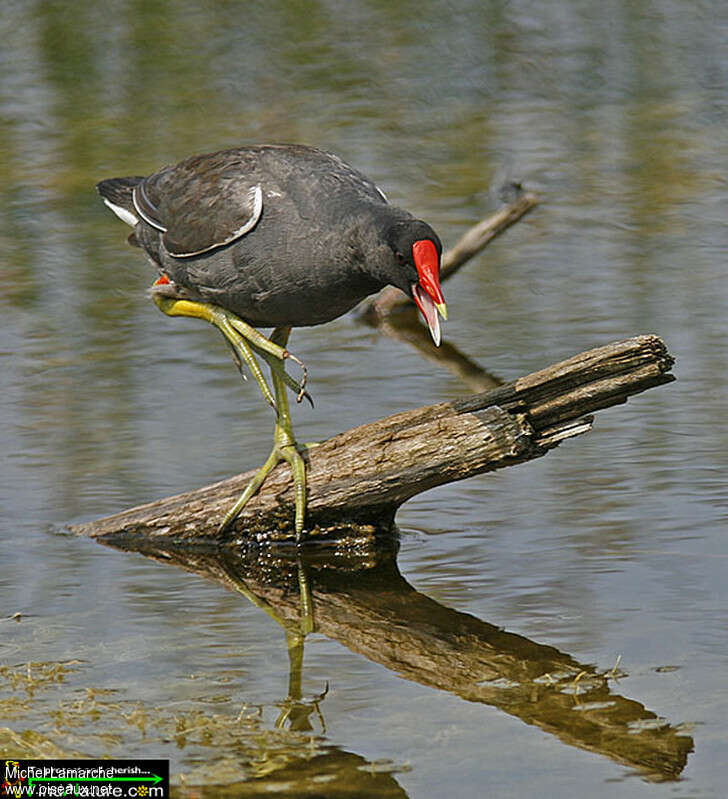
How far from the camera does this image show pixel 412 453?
5.16 meters

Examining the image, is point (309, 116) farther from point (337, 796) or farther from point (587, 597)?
point (337, 796)

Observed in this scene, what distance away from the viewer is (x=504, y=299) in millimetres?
8547

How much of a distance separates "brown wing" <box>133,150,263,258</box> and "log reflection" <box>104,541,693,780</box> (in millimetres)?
1079

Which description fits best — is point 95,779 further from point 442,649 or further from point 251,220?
point 251,220

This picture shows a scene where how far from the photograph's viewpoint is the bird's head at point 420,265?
4.60m

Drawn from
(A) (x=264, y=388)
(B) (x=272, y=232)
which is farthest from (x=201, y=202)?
(A) (x=264, y=388)

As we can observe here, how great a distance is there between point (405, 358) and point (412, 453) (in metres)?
2.67

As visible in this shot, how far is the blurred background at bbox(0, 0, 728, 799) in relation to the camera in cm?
422

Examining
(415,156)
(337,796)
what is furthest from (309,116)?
(337,796)

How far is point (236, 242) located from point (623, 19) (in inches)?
439

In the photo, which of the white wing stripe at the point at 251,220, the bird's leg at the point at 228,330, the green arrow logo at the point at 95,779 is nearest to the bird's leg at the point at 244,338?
the bird's leg at the point at 228,330

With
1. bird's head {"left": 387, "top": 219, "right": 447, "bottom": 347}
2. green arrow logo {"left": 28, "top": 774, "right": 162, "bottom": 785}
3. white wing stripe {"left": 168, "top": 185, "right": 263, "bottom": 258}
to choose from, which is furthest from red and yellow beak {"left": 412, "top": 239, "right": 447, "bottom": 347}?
green arrow logo {"left": 28, "top": 774, "right": 162, "bottom": 785}

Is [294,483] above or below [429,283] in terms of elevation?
below

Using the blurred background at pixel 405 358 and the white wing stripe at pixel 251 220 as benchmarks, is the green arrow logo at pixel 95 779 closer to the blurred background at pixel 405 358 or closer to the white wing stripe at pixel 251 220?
the blurred background at pixel 405 358
